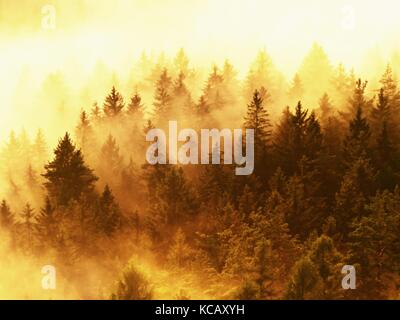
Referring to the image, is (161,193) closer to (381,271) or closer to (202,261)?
(202,261)

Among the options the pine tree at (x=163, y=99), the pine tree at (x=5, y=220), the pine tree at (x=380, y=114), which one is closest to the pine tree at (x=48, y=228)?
the pine tree at (x=5, y=220)

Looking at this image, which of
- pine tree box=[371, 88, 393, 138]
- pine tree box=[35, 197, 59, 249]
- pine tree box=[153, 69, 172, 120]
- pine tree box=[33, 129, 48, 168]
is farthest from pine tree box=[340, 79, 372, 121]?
pine tree box=[33, 129, 48, 168]

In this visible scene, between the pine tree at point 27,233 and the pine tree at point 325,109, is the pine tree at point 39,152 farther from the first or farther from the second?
the pine tree at point 325,109

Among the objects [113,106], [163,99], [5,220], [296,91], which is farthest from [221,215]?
[296,91]

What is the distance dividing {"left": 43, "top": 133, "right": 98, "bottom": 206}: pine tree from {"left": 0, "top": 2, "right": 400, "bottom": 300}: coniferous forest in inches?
4.0

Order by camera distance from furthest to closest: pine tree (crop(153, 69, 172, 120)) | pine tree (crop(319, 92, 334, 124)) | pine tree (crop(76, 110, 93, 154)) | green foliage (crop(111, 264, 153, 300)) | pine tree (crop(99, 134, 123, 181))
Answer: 1. pine tree (crop(153, 69, 172, 120))
2. pine tree (crop(319, 92, 334, 124))
3. pine tree (crop(76, 110, 93, 154))
4. pine tree (crop(99, 134, 123, 181))
5. green foliage (crop(111, 264, 153, 300))

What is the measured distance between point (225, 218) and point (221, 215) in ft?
3.92

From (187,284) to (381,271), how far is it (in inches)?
553

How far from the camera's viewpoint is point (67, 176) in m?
48.6

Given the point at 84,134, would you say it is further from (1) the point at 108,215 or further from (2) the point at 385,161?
(2) the point at 385,161

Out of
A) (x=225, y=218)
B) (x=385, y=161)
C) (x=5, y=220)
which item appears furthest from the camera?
(x=5, y=220)

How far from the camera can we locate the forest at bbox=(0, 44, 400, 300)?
38.8 metres

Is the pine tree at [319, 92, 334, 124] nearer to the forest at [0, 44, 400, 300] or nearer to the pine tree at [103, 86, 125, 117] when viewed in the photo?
the forest at [0, 44, 400, 300]
